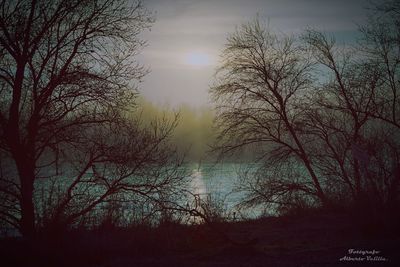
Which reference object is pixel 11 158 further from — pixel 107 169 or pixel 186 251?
pixel 186 251

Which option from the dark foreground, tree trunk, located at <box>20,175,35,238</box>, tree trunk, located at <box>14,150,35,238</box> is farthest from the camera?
tree trunk, located at <box>14,150,35,238</box>

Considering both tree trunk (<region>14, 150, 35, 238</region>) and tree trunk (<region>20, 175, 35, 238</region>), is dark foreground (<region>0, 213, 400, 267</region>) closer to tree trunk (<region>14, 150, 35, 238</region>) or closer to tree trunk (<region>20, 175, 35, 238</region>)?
tree trunk (<region>20, 175, 35, 238</region>)

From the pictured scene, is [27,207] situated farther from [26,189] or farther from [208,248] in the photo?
[208,248]

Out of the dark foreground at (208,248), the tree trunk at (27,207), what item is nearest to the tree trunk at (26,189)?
the tree trunk at (27,207)

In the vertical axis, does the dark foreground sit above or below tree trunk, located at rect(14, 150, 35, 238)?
below

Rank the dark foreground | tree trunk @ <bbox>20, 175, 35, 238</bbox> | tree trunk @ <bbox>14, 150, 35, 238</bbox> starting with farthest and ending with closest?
tree trunk @ <bbox>14, 150, 35, 238</bbox> → tree trunk @ <bbox>20, 175, 35, 238</bbox> → the dark foreground

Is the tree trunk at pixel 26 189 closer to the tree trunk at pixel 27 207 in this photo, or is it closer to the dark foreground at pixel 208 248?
the tree trunk at pixel 27 207

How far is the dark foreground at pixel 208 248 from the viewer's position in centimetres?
844

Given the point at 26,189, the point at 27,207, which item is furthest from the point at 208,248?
the point at 26,189

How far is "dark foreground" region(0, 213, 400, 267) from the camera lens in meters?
8.44

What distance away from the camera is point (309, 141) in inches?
720

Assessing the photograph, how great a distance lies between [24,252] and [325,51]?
15199 millimetres

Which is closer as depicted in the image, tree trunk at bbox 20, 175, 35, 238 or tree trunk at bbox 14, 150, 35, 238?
tree trunk at bbox 20, 175, 35, 238

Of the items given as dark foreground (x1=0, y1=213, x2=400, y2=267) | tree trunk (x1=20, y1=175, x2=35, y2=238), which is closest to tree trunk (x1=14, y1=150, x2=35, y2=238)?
tree trunk (x1=20, y1=175, x2=35, y2=238)
